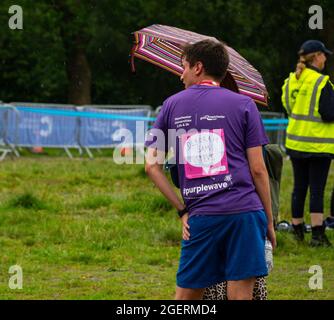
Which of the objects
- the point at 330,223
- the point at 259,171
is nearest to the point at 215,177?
the point at 259,171

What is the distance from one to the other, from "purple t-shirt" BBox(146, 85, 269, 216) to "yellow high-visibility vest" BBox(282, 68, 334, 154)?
182 inches

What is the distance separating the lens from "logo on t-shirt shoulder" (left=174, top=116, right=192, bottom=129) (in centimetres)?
486

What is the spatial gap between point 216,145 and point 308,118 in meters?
4.90

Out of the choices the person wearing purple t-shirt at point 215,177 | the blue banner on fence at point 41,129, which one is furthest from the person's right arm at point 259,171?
the blue banner on fence at point 41,129

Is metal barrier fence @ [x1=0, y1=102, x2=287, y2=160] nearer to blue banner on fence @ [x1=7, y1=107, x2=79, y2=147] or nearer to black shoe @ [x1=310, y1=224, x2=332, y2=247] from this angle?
blue banner on fence @ [x1=7, y1=107, x2=79, y2=147]

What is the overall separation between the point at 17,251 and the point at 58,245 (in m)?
0.49

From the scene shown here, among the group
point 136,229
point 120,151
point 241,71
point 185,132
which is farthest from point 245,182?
point 120,151

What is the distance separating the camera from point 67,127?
20.5 metres

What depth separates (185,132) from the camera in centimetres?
488

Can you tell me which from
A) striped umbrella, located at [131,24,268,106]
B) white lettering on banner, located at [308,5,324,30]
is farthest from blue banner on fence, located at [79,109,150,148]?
striped umbrella, located at [131,24,268,106]

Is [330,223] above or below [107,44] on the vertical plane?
below

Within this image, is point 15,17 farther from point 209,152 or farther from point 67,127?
point 209,152

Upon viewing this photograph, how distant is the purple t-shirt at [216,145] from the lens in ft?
15.8

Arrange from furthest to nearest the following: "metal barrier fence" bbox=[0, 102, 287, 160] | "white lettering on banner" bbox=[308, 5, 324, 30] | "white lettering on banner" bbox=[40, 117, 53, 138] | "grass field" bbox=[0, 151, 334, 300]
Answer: "white lettering on banner" bbox=[40, 117, 53, 138] → "metal barrier fence" bbox=[0, 102, 287, 160] → "white lettering on banner" bbox=[308, 5, 324, 30] → "grass field" bbox=[0, 151, 334, 300]
